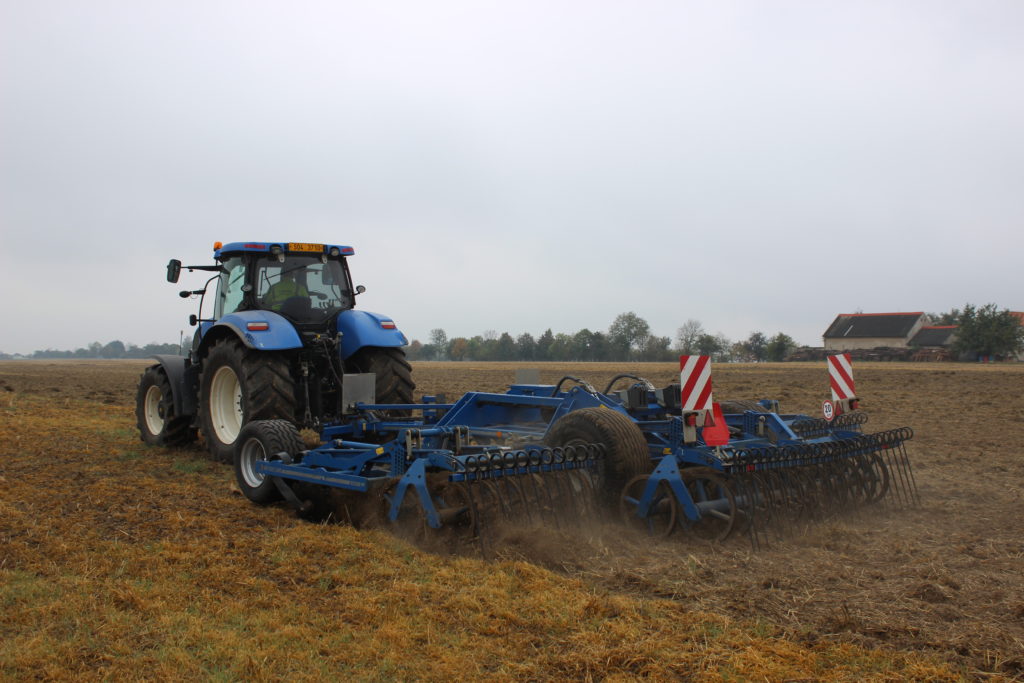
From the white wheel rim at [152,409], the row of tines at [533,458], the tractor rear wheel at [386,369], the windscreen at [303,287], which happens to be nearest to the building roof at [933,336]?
the tractor rear wheel at [386,369]

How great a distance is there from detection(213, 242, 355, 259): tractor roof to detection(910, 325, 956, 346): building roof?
6350cm

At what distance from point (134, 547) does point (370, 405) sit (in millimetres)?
2753

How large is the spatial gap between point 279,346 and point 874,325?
6785cm

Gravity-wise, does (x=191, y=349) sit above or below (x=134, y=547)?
above

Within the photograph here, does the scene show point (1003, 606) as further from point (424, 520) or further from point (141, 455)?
point (141, 455)

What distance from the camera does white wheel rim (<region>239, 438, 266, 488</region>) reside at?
6332 millimetres

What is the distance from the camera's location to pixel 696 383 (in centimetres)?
564

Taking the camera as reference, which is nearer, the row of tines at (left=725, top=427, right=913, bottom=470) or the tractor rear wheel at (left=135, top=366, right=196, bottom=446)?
the row of tines at (left=725, top=427, right=913, bottom=470)

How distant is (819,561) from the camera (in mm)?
4672

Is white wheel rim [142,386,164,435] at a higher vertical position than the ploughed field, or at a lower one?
higher

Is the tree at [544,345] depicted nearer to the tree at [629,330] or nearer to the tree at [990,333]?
the tree at [629,330]

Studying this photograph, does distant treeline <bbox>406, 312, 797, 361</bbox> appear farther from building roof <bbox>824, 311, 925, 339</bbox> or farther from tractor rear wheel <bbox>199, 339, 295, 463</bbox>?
tractor rear wheel <bbox>199, 339, 295, 463</bbox>

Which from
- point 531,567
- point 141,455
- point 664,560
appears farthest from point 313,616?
point 141,455

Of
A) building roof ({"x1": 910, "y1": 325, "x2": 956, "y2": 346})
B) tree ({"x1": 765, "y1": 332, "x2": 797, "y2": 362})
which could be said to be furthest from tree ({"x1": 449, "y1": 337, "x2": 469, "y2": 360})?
building roof ({"x1": 910, "y1": 325, "x2": 956, "y2": 346})
